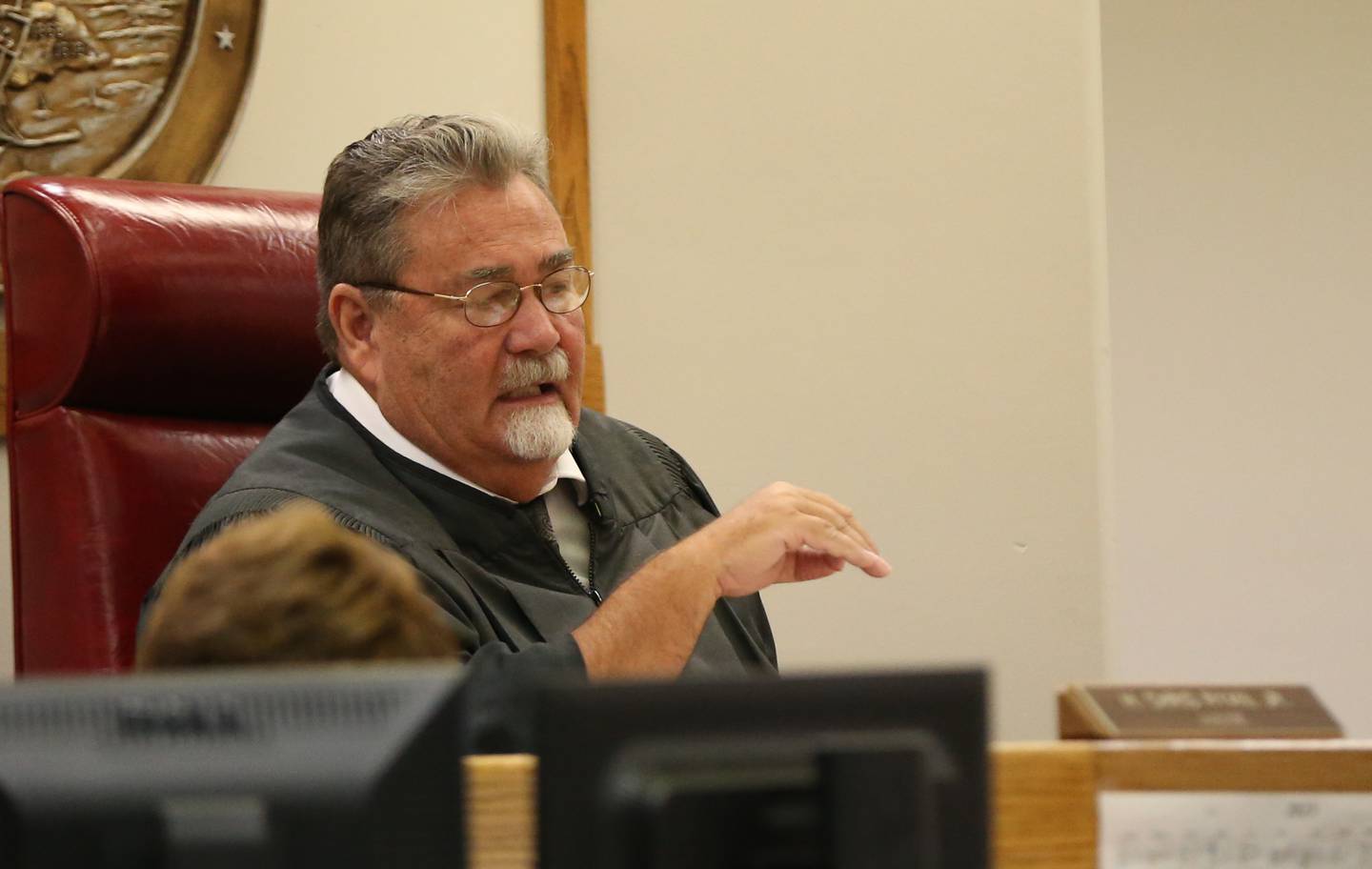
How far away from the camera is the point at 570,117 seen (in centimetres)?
239

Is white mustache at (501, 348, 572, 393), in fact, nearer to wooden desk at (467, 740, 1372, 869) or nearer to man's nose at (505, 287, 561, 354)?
man's nose at (505, 287, 561, 354)

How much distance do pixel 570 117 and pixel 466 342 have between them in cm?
83

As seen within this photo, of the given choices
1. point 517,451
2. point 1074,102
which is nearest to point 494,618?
point 517,451

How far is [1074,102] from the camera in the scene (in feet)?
8.09

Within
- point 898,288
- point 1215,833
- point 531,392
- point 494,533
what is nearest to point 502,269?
point 531,392

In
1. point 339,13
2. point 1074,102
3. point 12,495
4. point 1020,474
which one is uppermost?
point 339,13

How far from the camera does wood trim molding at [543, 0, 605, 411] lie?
237 cm

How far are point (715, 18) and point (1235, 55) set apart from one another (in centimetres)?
127

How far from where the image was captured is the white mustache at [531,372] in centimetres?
168

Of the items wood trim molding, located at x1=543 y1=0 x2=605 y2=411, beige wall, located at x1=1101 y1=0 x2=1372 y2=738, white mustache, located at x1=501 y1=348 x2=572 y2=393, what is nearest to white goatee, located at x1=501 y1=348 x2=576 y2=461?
white mustache, located at x1=501 y1=348 x2=572 y2=393

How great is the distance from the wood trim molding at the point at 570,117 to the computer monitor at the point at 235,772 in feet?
6.01

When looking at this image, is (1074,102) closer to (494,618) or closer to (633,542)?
(633,542)

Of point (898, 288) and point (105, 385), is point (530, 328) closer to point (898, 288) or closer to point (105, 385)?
point (105, 385)

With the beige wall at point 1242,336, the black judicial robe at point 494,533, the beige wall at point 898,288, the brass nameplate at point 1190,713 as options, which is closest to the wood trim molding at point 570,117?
the beige wall at point 898,288
